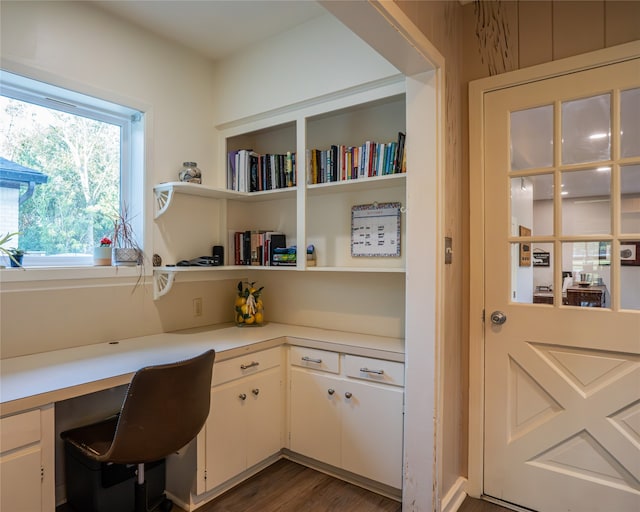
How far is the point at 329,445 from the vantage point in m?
2.21

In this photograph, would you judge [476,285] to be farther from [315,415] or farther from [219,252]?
[219,252]

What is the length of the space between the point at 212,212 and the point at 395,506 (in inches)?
83.7

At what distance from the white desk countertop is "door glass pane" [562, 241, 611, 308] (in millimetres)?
849

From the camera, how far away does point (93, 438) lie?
1656 millimetres

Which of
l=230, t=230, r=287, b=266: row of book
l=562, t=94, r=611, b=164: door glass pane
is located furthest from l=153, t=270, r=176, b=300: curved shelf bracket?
l=562, t=94, r=611, b=164: door glass pane

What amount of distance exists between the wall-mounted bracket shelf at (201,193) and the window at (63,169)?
11cm

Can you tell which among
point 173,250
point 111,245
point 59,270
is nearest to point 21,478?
point 59,270

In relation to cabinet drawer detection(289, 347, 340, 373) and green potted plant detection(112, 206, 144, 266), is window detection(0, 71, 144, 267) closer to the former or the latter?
green potted plant detection(112, 206, 144, 266)

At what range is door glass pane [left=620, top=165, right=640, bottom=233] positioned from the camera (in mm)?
1698

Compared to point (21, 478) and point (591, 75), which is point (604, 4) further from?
point (21, 478)

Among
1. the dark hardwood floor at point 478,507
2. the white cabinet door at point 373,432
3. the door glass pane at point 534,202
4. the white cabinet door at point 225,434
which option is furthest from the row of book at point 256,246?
the dark hardwood floor at point 478,507

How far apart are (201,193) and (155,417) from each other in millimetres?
1569

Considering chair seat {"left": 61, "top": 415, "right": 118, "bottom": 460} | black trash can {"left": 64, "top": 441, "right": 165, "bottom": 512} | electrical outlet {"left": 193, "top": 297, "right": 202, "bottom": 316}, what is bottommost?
black trash can {"left": 64, "top": 441, "right": 165, "bottom": 512}

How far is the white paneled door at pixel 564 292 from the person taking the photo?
1.72 metres
